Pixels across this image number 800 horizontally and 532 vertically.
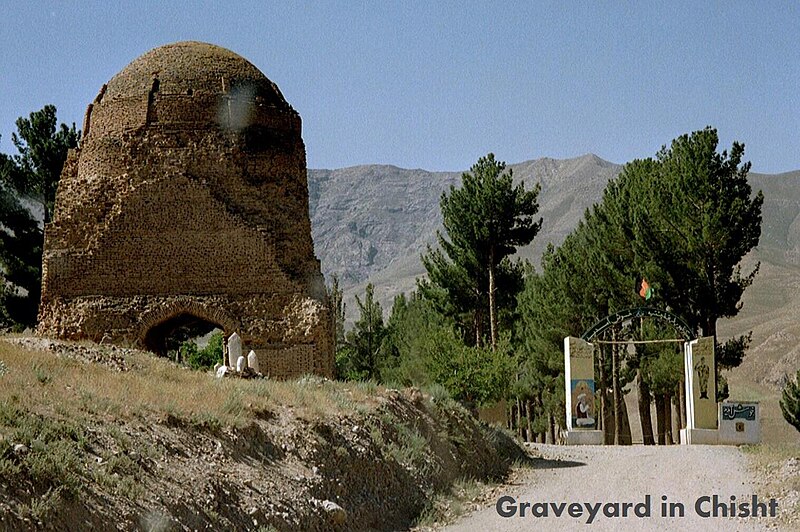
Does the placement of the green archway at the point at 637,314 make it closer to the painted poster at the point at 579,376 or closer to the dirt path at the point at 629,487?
the painted poster at the point at 579,376

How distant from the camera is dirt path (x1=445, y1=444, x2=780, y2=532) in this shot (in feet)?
48.8

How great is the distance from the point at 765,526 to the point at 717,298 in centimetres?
2241

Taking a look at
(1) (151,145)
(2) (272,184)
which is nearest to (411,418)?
(2) (272,184)

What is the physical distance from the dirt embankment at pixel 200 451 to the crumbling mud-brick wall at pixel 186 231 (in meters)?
5.04

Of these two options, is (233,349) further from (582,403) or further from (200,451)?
(582,403)

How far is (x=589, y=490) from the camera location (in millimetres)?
18500

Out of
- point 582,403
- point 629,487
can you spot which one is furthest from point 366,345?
point 629,487

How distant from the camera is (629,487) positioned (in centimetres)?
1859

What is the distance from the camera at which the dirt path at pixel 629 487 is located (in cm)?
1486

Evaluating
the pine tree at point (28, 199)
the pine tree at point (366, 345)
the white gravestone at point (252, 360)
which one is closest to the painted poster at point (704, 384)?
the white gravestone at point (252, 360)

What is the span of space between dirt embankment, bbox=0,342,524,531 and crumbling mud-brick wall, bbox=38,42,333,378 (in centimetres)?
504

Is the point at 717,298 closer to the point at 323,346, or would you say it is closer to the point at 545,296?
the point at 545,296

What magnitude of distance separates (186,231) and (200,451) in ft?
47.1

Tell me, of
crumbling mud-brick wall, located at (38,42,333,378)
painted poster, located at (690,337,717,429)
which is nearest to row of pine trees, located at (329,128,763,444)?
painted poster, located at (690,337,717,429)
